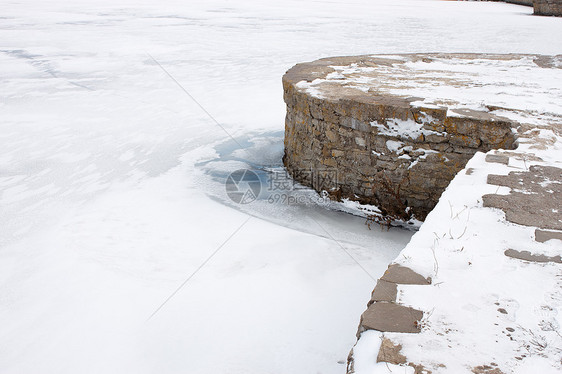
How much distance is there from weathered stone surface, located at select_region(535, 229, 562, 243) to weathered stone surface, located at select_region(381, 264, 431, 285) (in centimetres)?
59

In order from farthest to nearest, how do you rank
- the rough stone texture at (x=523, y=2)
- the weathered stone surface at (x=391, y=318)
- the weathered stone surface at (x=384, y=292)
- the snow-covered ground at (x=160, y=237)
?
the rough stone texture at (x=523, y=2), the snow-covered ground at (x=160, y=237), the weathered stone surface at (x=384, y=292), the weathered stone surface at (x=391, y=318)

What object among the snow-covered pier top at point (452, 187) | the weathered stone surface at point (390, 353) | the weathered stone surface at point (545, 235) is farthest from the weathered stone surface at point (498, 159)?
the weathered stone surface at point (390, 353)

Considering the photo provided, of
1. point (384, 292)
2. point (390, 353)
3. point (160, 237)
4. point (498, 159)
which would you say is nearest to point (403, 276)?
point (384, 292)

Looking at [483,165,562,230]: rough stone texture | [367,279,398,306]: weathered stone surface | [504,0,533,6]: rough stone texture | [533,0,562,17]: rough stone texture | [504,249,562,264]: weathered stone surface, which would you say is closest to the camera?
[367,279,398,306]: weathered stone surface

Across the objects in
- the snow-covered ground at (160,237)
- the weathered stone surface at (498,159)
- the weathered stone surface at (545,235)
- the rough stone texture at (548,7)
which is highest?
the rough stone texture at (548,7)

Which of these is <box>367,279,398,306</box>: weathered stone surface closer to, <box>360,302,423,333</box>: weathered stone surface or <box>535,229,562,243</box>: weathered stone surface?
<box>360,302,423,333</box>: weathered stone surface

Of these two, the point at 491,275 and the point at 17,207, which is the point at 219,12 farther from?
the point at 491,275

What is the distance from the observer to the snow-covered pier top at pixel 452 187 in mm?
1533

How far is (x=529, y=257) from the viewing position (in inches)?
74.8

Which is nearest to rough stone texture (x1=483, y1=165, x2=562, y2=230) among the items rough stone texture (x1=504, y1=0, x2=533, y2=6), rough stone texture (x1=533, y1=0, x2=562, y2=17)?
rough stone texture (x1=533, y1=0, x2=562, y2=17)

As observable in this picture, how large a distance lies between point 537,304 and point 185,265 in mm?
2398

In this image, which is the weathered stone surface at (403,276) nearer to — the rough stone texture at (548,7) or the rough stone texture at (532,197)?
the rough stone texture at (532,197)

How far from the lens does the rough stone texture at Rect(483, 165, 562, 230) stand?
218cm

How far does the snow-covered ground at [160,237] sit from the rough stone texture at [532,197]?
1103 millimetres
